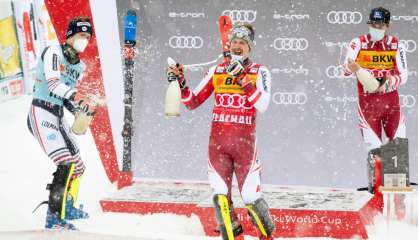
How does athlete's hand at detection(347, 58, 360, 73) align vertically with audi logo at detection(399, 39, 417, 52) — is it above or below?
below

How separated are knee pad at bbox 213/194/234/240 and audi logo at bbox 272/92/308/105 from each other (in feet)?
9.69

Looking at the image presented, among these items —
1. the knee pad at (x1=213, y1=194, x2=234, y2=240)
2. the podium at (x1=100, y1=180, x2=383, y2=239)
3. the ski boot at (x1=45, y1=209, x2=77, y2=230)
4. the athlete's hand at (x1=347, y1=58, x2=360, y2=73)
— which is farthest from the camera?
the podium at (x1=100, y1=180, x2=383, y2=239)

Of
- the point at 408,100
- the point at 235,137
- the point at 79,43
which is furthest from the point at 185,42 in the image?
the point at 235,137

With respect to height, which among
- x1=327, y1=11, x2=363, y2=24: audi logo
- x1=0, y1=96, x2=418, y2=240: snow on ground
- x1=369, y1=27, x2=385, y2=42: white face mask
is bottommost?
x1=0, y1=96, x2=418, y2=240: snow on ground

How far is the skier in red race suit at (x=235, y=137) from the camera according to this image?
6836 millimetres

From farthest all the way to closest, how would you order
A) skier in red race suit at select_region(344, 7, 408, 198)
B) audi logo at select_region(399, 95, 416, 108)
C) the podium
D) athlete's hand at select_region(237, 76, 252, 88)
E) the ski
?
audi logo at select_region(399, 95, 416, 108)
the ski
skier in red race suit at select_region(344, 7, 408, 198)
the podium
athlete's hand at select_region(237, 76, 252, 88)

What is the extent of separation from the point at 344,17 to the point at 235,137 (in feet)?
10.1

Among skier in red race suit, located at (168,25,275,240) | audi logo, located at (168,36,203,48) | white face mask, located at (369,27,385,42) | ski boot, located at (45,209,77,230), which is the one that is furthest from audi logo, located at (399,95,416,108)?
ski boot, located at (45,209,77,230)

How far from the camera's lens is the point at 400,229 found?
8148 millimetres

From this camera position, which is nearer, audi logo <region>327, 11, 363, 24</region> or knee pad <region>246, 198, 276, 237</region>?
knee pad <region>246, 198, 276, 237</region>

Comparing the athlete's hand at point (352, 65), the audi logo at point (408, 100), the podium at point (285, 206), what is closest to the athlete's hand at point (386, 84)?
the athlete's hand at point (352, 65)

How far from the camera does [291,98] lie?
9.56 meters

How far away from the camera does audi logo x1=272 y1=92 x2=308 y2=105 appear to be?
9531mm

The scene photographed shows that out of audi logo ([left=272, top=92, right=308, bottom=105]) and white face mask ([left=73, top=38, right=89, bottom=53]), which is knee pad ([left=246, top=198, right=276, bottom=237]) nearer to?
white face mask ([left=73, top=38, right=89, bottom=53])
